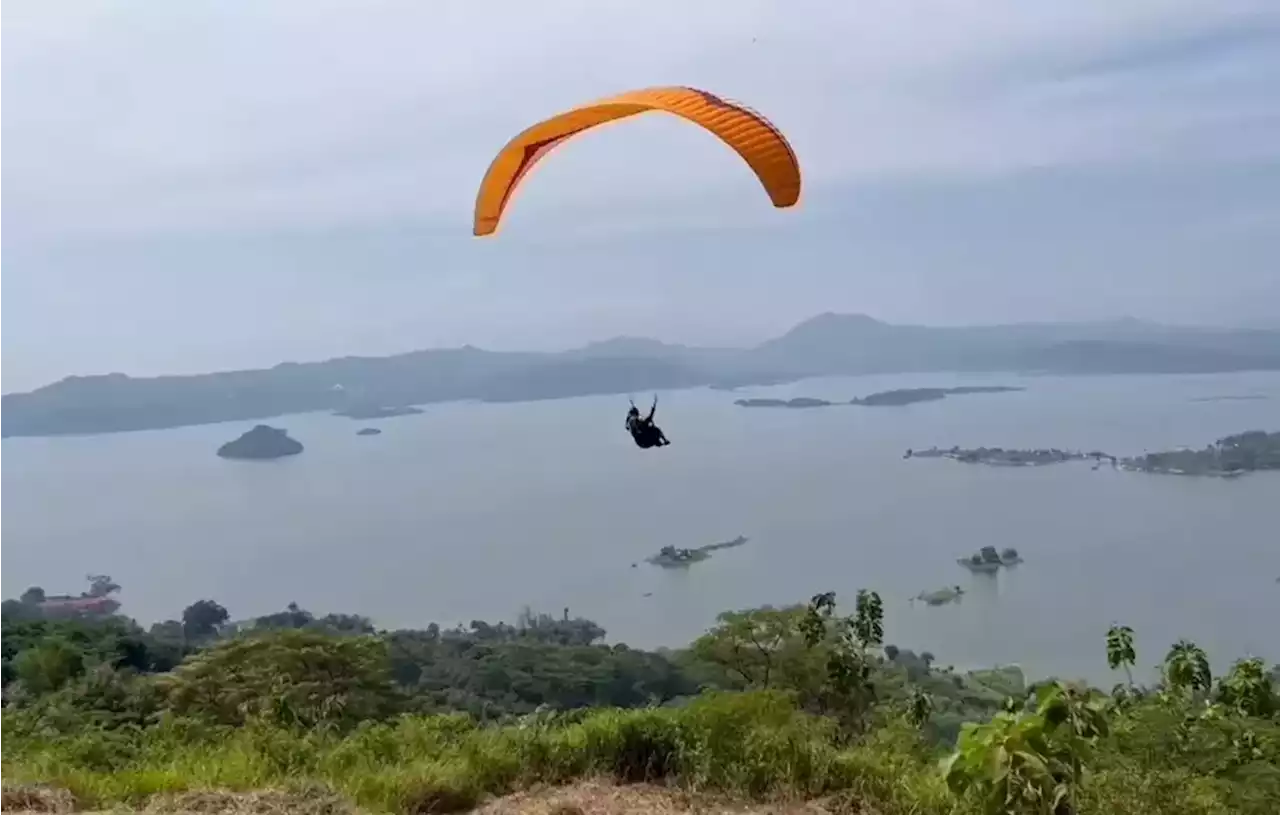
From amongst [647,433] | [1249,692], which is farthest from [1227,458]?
[647,433]

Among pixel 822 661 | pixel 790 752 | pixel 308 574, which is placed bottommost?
pixel 308 574

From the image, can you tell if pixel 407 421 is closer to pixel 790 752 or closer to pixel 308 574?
pixel 308 574

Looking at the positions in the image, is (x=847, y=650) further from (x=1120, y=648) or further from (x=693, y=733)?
(x=693, y=733)

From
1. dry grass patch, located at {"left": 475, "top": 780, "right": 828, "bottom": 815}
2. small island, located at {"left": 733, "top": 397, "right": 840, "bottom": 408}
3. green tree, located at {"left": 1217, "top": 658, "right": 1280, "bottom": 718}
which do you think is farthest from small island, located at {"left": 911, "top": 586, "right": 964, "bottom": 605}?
dry grass patch, located at {"left": 475, "top": 780, "right": 828, "bottom": 815}

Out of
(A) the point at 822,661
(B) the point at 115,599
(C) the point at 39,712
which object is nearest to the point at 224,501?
(B) the point at 115,599

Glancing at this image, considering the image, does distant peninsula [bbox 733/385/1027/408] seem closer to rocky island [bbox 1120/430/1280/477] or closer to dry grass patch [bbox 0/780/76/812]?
rocky island [bbox 1120/430/1280/477]

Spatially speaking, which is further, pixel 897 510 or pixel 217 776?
pixel 897 510

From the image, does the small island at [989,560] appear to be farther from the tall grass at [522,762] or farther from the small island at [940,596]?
the tall grass at [522,762]
